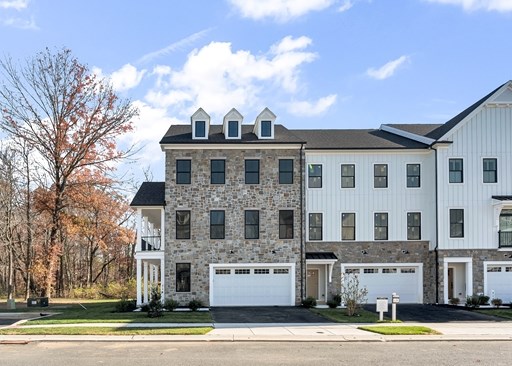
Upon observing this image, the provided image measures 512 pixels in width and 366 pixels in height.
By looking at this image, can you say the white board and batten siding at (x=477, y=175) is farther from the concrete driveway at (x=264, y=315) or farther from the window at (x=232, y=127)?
the window at (x=232, y=127)

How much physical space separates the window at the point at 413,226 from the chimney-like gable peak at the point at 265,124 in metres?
9.14

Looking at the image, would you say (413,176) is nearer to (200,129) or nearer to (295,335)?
(200,129)

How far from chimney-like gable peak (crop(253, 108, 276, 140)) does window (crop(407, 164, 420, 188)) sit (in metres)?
8.21

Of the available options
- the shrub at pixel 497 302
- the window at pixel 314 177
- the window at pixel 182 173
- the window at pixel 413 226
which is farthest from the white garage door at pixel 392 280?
the window at pixel 182 173

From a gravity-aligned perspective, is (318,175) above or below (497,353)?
above

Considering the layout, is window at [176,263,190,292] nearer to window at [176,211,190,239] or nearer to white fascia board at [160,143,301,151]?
window at [176,211,190,239]

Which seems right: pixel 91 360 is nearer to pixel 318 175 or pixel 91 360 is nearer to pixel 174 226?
pixel 174 226

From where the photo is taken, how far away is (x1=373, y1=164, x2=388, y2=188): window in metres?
31.6

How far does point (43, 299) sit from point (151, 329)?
1487cm

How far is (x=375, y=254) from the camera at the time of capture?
31156 mm

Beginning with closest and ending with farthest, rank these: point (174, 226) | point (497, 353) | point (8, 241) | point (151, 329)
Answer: point (497, 353) → point (151, 329) → point (174, 226) → point (8, 241)

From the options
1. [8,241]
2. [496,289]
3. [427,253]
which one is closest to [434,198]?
[427,253]

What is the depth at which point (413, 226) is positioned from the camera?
31.4 m

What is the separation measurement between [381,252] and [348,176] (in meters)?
4.68
